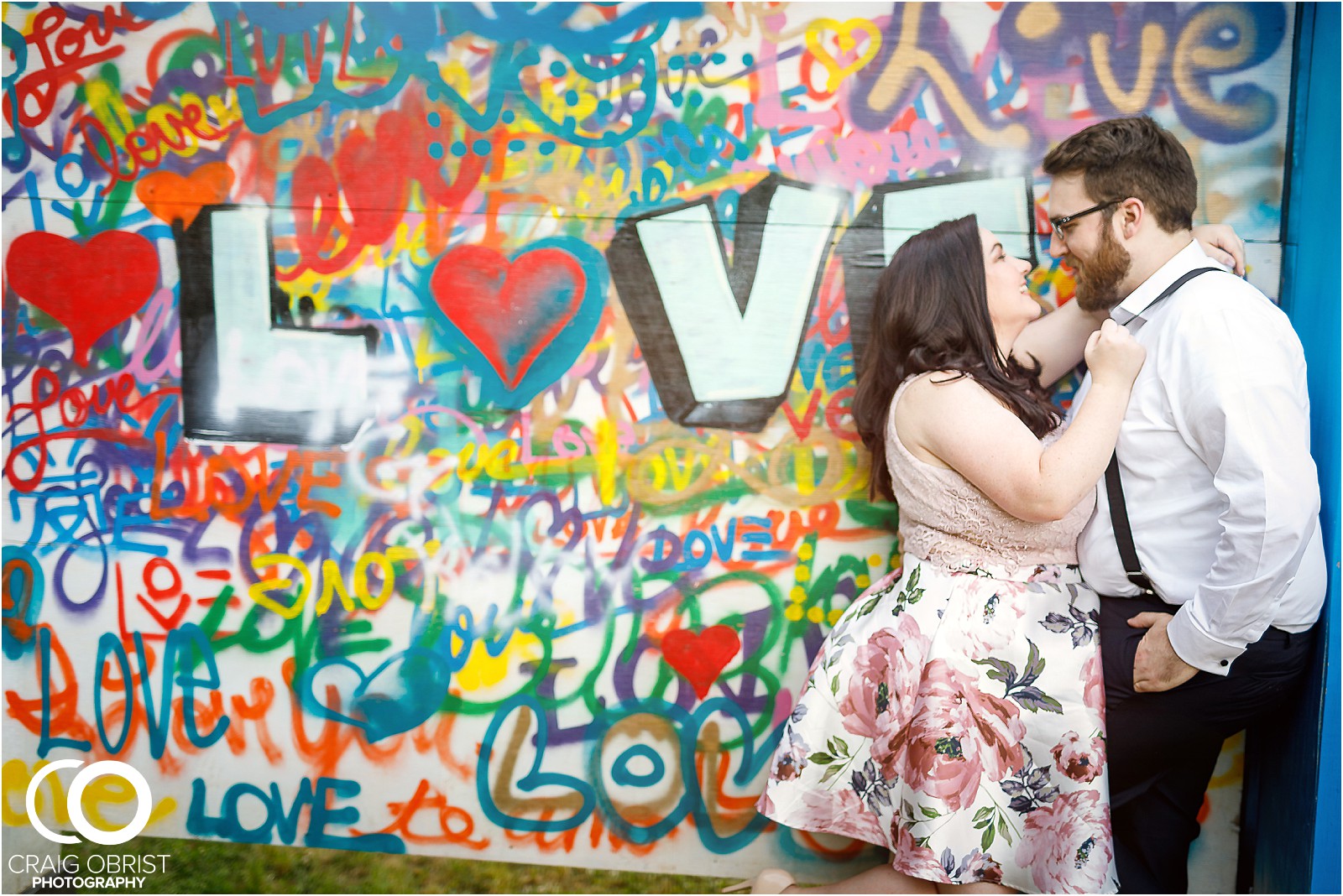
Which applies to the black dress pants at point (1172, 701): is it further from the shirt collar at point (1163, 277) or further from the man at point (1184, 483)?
the shirt collar at point (1163, 277)

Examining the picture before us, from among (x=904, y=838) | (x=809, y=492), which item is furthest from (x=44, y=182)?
(x=904, y=838)

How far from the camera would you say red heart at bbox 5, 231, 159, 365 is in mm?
3027

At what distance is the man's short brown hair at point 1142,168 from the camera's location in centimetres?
230

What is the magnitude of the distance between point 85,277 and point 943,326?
9.48 feet

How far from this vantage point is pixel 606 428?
2924 millimetres

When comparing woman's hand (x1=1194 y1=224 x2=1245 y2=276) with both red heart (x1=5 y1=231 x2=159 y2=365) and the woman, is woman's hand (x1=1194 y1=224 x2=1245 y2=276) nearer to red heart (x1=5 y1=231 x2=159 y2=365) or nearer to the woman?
the woman

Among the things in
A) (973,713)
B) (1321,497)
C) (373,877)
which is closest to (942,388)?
(973,713)

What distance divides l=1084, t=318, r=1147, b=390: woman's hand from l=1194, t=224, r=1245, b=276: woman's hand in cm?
56

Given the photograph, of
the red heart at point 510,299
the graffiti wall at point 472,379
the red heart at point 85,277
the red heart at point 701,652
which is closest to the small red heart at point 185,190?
the graffiti wall at point 472,379

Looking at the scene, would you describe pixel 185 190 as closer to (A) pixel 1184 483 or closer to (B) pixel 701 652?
(B) pixel 701 652

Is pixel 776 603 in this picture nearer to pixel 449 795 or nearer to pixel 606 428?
pixel 606 428

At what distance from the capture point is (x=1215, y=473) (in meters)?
2.06

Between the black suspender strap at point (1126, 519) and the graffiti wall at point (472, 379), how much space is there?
0.55 metres

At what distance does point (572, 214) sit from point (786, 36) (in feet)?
2.93
